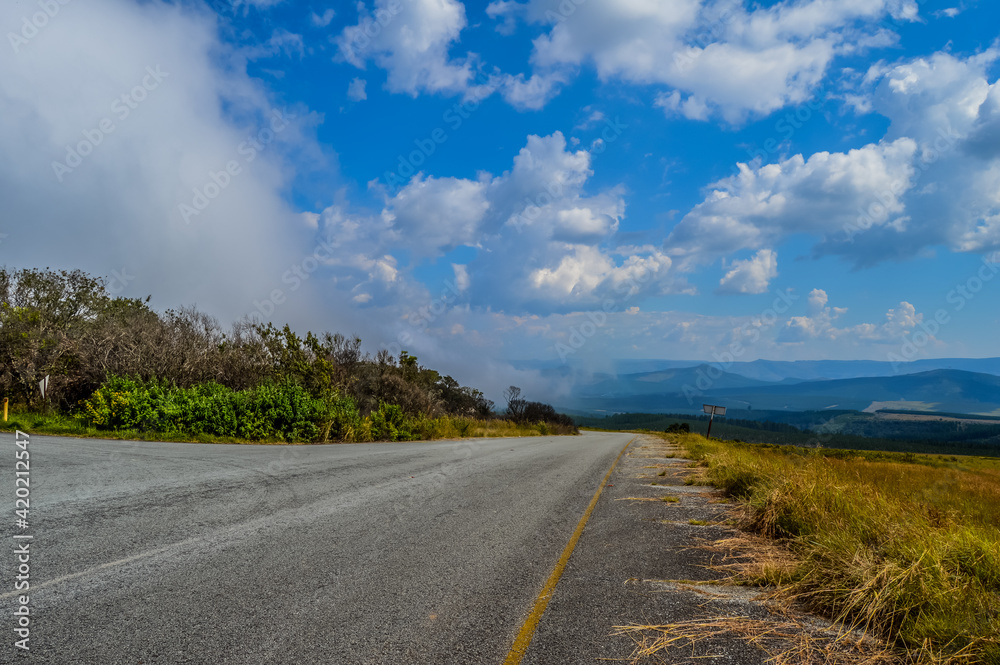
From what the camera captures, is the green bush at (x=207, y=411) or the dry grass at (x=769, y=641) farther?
the green bush at (x=207, y=411)

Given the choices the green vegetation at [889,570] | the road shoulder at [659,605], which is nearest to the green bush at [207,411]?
the road shoulder at [659,605]

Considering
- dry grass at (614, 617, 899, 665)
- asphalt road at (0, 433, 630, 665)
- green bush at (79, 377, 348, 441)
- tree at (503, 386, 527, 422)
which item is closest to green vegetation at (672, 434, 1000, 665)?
dry grass at (614, 617, 899, 665)

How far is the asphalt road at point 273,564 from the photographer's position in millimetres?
2924

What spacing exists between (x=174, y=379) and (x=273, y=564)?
57.7 ft

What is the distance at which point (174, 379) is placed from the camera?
18406 mm

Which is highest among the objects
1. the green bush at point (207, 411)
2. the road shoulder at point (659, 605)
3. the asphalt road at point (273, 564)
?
the green bush at point (207, 411)

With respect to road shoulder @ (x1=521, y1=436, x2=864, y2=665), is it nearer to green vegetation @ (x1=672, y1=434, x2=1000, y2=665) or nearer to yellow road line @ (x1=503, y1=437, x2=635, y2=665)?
yellow road line @ (x1=503, y1=437, x2=635, y2=665)

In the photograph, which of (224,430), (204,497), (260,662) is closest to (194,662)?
(260,662)

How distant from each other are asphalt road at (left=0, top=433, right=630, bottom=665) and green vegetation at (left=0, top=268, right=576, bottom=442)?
7111mm

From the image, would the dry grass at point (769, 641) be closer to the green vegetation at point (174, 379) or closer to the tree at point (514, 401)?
the green vegetation at point (174, 379)

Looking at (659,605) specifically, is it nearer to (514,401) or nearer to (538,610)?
(538,610)

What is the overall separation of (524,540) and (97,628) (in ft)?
11.9

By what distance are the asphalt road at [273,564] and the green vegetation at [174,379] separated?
711 centimetres

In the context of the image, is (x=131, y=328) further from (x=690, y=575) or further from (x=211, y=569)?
(x=690, y=575)
